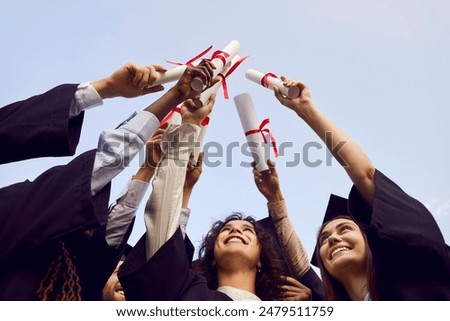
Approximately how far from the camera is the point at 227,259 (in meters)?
3.55

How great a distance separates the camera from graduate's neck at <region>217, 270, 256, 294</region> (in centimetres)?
348

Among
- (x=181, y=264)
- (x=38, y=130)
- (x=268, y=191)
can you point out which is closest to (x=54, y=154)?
(x=38, y=130)

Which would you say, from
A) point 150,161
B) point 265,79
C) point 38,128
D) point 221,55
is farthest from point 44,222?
point 265,79

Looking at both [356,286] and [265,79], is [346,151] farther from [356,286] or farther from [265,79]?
[265,79]

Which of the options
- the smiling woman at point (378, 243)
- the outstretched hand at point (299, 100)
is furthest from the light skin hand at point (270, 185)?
the smiling woman at point (378, 243)

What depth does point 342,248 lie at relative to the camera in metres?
3.20

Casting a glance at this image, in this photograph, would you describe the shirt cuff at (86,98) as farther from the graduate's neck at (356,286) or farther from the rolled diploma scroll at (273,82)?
the graduate's neck at (356,286)

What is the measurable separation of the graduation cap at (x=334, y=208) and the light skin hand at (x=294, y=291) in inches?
6.9

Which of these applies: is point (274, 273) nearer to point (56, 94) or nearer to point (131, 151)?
point (131, 151)

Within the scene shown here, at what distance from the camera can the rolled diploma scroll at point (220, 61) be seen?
3.17m

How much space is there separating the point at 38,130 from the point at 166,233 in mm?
758

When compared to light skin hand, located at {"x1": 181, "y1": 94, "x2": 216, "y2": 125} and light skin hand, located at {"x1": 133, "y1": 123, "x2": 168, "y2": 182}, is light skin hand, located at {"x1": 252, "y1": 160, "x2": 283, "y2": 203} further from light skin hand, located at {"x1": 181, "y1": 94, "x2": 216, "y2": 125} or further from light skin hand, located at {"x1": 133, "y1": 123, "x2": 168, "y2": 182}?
light skin hand, located at {"x1": 133, "y1": 123, "x2": 168, "y2": 182}

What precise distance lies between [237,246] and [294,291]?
441mm

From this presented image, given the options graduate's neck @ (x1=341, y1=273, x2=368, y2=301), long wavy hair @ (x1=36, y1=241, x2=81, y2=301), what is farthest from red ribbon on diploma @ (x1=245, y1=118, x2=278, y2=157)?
long wavy hair @ (x1=36, y1=241, x2=81, y2=301)
